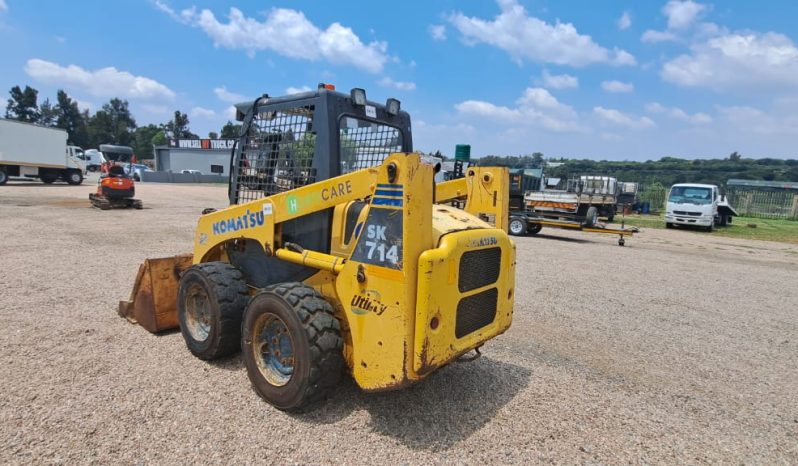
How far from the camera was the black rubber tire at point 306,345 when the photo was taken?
284 cm

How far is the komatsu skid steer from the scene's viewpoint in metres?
2.72

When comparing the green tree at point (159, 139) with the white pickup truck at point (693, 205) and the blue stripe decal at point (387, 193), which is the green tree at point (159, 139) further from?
the blue stripe decal at point (387, 193)

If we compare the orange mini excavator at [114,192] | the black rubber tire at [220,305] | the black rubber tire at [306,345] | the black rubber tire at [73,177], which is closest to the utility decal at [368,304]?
the black rubber tire at [306,345]

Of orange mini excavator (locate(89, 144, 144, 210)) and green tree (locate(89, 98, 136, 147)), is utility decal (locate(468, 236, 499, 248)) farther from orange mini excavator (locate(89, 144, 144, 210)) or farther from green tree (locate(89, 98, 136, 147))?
green tree (locate(89, 98, 136, 147))

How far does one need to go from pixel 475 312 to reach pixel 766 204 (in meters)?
41.2

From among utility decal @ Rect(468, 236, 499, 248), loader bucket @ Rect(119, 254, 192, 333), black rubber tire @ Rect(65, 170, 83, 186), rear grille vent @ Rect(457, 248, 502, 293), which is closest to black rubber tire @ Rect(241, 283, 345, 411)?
rear grille vent @ Rect(457, 248, 502, 293)

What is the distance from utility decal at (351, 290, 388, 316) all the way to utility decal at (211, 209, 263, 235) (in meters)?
1.23

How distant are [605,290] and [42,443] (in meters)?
7.64

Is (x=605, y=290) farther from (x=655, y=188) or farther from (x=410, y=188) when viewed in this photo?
(x=655, y=188)

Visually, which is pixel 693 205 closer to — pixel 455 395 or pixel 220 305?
pixel 455 395

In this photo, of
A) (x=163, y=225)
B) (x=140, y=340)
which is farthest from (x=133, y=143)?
(x=140, y=340)

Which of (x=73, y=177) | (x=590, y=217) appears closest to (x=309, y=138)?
(x=590, y=217)

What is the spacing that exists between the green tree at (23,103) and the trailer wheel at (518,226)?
107763mm

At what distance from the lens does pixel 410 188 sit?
2.65m
